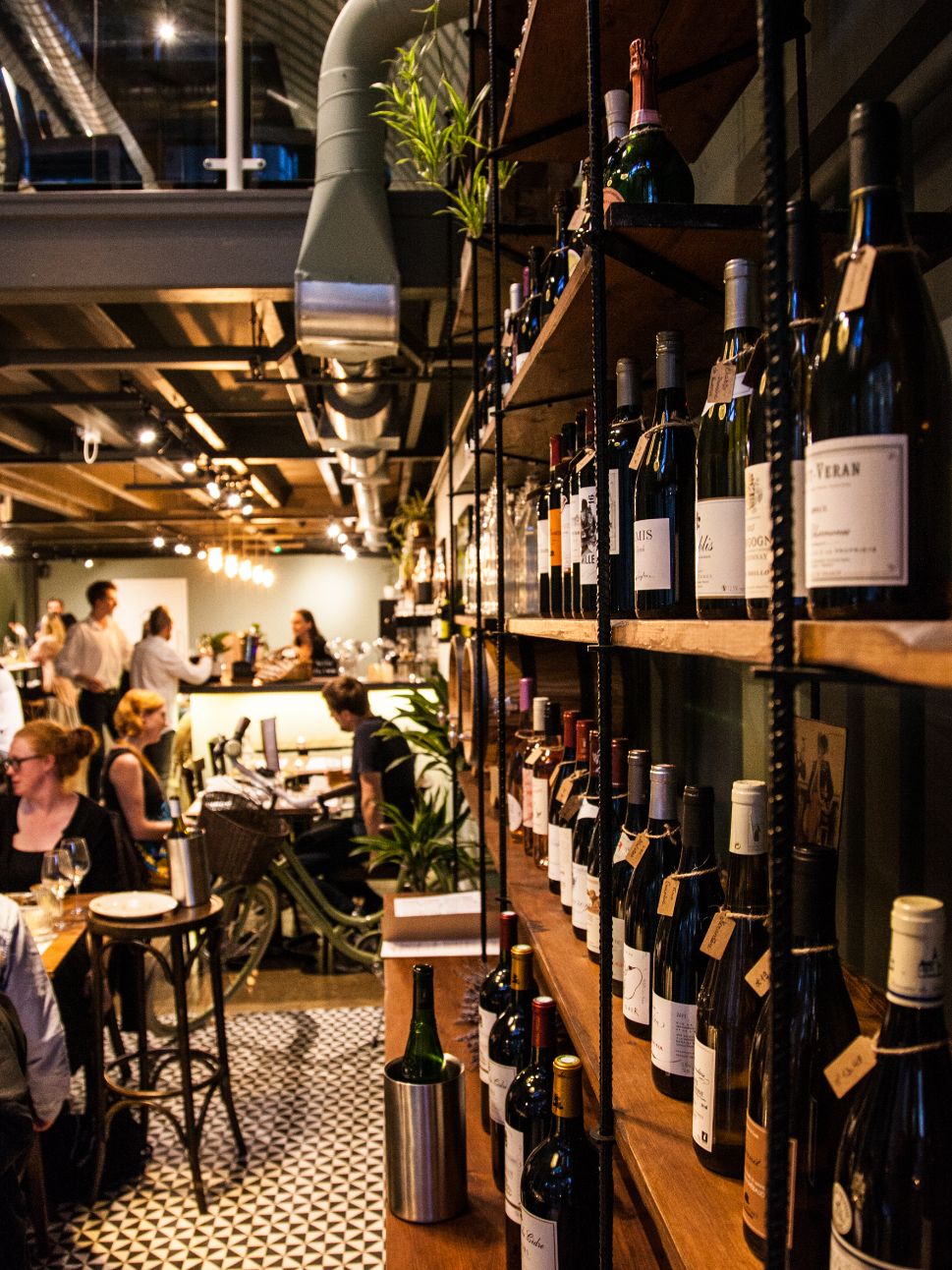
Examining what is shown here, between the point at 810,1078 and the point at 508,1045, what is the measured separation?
79 cm

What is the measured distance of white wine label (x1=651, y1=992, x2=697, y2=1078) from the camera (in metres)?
→ 0.98

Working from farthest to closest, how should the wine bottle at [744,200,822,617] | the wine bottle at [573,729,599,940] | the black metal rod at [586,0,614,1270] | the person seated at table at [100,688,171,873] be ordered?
1. the person seated at table at [100,688,171,873]
2. the wine bottle at [573,729,599,940]
3. the black metal rod at [586,0,614,1270]
4. the wine bottle at [744,200,822,617]

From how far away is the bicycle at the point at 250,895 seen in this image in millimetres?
3998

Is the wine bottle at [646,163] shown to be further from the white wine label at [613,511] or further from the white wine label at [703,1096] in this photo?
the white wine label at [703,1096]

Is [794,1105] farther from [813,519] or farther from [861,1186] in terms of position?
[813,519]

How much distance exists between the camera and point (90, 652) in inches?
333

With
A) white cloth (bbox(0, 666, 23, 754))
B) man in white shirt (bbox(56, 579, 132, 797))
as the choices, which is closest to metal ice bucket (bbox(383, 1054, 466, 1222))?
white cloth (bbox(0, 666, 23, 754))

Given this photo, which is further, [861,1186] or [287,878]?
[287,878]

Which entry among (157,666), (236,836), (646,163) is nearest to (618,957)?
(646,163)

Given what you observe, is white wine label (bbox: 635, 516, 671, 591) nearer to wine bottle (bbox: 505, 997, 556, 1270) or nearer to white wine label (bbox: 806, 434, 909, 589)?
white wine label (bbox: 806, 434, 909, 589)

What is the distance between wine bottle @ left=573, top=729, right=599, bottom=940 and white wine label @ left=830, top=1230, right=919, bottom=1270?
75 cm

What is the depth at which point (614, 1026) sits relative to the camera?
1.15m

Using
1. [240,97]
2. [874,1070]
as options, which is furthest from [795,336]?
[240,97]

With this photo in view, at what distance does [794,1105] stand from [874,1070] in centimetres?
14
